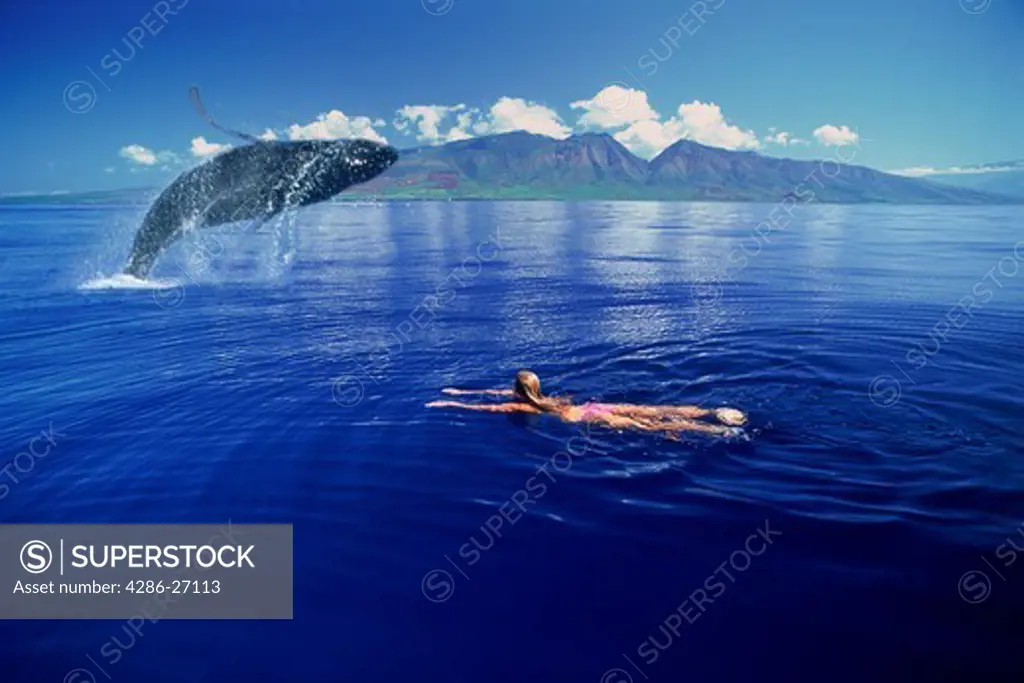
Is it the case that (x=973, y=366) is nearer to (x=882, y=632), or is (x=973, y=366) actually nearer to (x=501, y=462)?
(x=882, y=632)

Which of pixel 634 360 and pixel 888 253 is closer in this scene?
pixel 634 360

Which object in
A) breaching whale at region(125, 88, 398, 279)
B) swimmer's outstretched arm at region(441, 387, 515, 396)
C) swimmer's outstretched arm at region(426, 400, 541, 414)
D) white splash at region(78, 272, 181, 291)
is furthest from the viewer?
white splash at region(78, 272, 181, 291)

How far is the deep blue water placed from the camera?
736cm

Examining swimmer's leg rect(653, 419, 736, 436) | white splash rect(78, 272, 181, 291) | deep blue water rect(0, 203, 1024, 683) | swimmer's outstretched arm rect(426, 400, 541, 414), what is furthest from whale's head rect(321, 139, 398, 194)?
white splash rect(78, 272, 181, 291)

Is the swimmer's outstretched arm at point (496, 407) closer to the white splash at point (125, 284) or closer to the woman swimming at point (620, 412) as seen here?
the woman swimming at point (620, 412)

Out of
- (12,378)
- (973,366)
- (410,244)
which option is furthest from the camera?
(410,244)

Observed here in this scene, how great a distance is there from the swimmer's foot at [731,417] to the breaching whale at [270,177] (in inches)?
576

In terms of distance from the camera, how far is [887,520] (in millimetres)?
9383

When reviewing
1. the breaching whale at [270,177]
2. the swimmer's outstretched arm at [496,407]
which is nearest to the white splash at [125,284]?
the breaching whale at [270,177]

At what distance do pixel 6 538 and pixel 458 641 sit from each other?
29.7ft

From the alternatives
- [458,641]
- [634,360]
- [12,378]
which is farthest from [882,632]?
[12,378]

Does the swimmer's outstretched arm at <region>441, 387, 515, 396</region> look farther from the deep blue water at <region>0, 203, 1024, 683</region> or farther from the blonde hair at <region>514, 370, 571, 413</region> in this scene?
the blonde hair at <region>514, 370, 571, 413</region>

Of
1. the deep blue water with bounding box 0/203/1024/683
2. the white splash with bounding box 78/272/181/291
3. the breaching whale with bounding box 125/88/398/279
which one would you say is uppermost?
the breaching whale with bounding box 125/88/398/279

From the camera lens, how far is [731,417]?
12641mm
